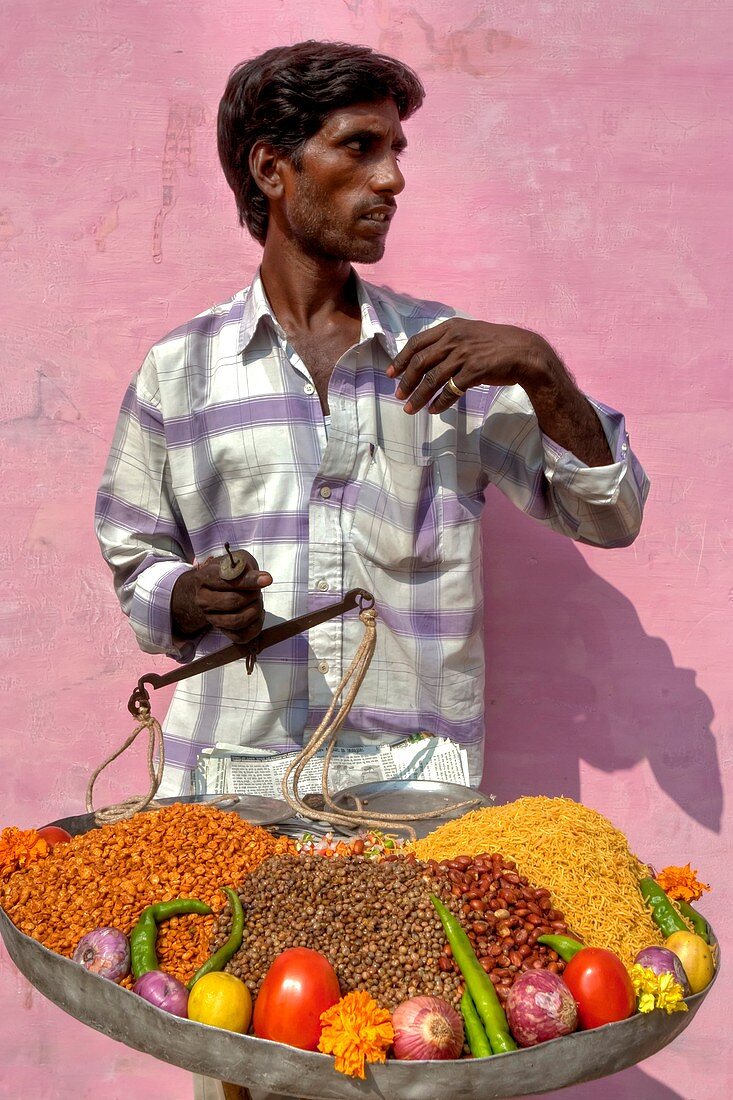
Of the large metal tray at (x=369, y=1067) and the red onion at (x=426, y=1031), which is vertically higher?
→ the red onion at (x=426, y=1031)

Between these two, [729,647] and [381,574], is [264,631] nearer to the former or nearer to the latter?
[381,574]

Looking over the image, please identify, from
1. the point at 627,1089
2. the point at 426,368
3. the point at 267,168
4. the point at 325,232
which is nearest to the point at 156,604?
the point at 426,368

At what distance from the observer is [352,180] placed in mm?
2152

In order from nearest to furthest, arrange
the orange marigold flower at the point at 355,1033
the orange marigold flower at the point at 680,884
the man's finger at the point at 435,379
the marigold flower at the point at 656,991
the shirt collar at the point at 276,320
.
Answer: the orange marigold flower at the point at 355,1033
the marigold flower at the point at 656,991
the orange marigold flower at the point at 680,884
the man's finger at the point at 435,379
the shirt collar at the point at 276,320

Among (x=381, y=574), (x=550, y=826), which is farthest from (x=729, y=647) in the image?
(x=550, y=826)

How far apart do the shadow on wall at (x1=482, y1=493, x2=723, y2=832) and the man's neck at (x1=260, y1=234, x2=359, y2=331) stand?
27.5 inches

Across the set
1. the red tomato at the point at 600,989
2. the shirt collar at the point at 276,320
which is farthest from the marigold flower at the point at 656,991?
the shirt collar at the point at 276,320

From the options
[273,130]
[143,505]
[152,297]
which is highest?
[273,130]

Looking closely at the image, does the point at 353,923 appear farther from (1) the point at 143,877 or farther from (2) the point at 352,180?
(2) the point at 352,180

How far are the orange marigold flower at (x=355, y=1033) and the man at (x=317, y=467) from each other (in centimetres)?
90

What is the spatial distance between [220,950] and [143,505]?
102cm

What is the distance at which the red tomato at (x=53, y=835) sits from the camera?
70.5 inches

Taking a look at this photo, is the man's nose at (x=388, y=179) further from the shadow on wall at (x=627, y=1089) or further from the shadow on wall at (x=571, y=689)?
the shadow on wall at (x=627, y=1089)

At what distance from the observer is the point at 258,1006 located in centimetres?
137
